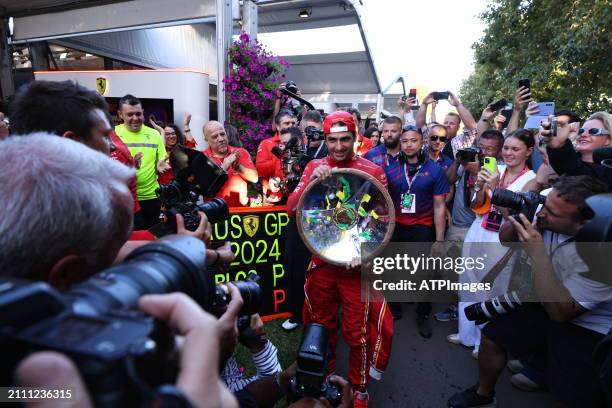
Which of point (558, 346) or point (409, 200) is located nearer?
point (558, 346)

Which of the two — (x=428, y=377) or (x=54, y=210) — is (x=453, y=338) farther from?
(x=54, y=210)

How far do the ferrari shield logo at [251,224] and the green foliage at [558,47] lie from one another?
8.29 m

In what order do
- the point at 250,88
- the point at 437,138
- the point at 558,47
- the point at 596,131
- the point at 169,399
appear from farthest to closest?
the point at 558,47 → the point at 250,88 → the point at 437,138 → the point at 596,131 → the point at 169,399

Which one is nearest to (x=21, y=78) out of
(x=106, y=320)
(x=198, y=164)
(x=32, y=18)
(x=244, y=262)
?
(x=32, y=18)

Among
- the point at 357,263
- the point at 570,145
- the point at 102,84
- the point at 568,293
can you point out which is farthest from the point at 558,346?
the point at 102,84

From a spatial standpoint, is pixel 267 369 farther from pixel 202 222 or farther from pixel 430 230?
pixel 430 230

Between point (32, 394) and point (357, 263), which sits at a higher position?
point (32, 394)

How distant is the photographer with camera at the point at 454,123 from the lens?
4.62 m

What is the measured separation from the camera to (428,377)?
9.70ft

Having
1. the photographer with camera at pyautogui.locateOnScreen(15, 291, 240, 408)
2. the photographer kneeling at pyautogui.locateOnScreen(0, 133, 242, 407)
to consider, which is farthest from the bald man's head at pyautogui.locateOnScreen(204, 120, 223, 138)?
the photographer with camera at pyautogui.locateOnScreen(15, 291, 240, 408)

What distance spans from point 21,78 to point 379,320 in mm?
11568

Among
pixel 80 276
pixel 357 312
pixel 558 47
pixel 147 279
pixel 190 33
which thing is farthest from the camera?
pixel 190 33

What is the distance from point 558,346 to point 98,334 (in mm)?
2460

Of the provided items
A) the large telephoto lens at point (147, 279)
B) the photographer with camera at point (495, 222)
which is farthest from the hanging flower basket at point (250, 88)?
the large telephoto lens at point (147, 279)
